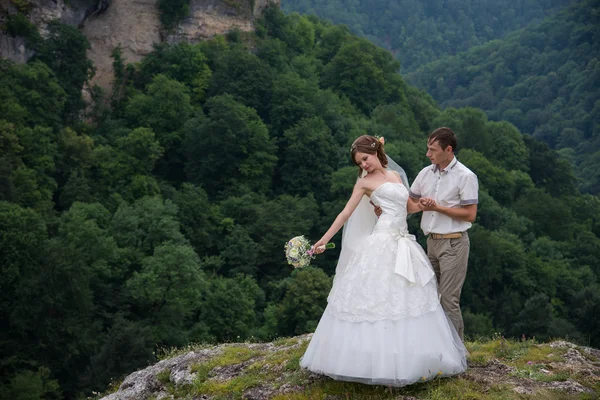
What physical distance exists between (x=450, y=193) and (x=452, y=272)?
3.05 feet

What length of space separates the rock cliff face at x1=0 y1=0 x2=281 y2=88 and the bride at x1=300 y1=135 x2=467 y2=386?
60.1 meters

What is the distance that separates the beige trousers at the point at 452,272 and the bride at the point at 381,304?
0.75 ft

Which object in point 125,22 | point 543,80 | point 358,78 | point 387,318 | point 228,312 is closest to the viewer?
point 387,318

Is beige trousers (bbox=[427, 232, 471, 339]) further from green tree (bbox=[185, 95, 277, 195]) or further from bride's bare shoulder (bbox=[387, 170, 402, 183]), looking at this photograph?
green tree (bbox=[185, 95, 277, 195])

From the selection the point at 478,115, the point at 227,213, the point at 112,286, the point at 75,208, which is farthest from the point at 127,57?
the point at 478,115

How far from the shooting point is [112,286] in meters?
51.6

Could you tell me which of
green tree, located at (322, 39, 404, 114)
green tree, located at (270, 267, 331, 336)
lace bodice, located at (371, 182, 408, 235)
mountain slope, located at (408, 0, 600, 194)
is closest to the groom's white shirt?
Answer: lace bodice, located at (371, 182, 408, 235)

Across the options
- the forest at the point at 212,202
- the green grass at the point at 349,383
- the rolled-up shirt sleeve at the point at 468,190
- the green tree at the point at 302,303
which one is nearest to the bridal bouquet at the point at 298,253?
the green grass at the point at 349,383

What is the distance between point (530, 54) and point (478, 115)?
63426 mm

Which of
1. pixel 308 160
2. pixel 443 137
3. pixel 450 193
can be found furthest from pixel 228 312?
pixel 443 137

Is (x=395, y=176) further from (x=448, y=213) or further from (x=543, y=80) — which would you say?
(x=543, y=80)

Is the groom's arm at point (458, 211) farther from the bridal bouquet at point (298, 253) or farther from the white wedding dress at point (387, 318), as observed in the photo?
the bridal bouquet at point (298, 253)

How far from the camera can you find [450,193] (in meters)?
9.68

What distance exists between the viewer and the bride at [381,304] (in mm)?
8805
